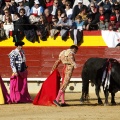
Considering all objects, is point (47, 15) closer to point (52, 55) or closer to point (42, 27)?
point (42, 27)

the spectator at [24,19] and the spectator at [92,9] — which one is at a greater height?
the spectator at [92,9]

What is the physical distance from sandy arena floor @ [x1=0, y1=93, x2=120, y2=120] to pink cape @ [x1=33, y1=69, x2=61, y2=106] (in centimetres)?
23

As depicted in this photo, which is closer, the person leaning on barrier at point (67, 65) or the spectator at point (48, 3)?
the person leaning on barrier at point (67, 65)

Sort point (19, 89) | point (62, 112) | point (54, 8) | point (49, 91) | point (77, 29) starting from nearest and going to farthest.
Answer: point (62, 112)
point (49, 91)
point (19, 89)
point (77, 29)
point (54, 8)

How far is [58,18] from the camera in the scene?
17109mm

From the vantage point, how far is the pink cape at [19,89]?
47.2ft

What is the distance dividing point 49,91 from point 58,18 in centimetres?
364

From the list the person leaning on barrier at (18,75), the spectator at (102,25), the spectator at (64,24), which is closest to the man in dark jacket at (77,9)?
the spectator at (64,24)

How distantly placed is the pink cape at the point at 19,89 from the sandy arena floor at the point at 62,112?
0.58 meters

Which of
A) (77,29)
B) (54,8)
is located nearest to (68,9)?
(54,8)

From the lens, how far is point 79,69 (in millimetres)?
17562

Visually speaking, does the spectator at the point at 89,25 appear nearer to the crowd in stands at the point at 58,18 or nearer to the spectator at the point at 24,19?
the crowd in stands at the point at 58,18

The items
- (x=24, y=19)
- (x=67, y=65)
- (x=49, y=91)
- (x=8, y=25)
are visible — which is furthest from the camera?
(x=8, y=25)

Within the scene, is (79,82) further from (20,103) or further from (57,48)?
(20,103)
